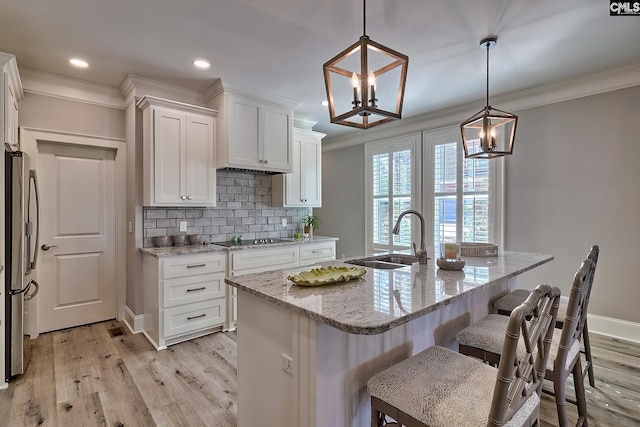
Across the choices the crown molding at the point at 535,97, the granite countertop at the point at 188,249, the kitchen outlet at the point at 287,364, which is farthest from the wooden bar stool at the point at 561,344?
the crown molding at the point at 535,97

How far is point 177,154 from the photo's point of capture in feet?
11.1

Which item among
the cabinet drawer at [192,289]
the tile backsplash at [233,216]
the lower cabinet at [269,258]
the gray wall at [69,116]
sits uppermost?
the gray wall at [69,116]

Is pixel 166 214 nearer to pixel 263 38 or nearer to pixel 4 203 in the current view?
pixel 4 203

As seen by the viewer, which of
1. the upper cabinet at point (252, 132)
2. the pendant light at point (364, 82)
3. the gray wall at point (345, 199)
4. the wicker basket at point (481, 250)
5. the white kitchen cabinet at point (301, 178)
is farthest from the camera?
the gray wall at point (345, 199)

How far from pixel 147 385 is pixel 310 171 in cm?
316

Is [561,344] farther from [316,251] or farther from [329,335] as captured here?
[316,251]

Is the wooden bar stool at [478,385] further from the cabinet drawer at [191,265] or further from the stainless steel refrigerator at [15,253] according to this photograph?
the stainless steel refrigerator at [15,253]

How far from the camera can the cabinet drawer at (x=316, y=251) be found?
4059 mm

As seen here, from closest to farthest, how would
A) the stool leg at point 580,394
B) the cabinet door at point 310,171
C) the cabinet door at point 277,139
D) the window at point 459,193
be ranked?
the stool leg at point 580,394 < the cabinet door at point 277,139 < the window at point 459,193 < the cabinet door at point 310,171

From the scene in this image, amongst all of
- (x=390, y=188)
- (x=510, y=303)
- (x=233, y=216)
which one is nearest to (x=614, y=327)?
(x=510, y=303)

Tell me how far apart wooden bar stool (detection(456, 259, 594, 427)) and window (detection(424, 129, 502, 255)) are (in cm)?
219

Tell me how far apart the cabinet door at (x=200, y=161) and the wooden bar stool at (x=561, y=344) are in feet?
9.46

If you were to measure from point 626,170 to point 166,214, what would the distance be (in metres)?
4.73

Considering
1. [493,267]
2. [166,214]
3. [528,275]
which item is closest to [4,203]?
[166,214]
